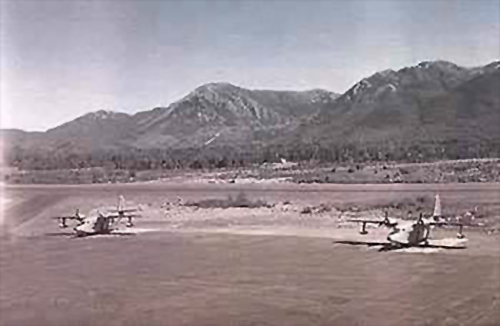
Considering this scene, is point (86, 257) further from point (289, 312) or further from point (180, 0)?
point (180, 0)

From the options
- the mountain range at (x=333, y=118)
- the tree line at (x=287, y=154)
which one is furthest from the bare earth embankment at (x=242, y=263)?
the mountain range at (x=333, y=118)

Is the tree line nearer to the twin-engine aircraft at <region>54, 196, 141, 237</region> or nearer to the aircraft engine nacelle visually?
the twin-engine aircraft at <region>54, 196, 141, 237</region>

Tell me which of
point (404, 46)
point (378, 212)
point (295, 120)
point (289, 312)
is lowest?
point (289, 312)

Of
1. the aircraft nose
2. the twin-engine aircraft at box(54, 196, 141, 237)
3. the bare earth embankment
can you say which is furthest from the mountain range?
the aircraft nose

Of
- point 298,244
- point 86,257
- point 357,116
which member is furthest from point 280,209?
point 86,257

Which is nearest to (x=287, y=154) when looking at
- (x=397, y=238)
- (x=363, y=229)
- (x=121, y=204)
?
(x=363, y=229)

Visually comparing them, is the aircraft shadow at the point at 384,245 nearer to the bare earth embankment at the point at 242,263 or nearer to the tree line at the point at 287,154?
the bare earth embankment at the point at 242,263

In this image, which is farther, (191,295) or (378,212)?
(378,212)
